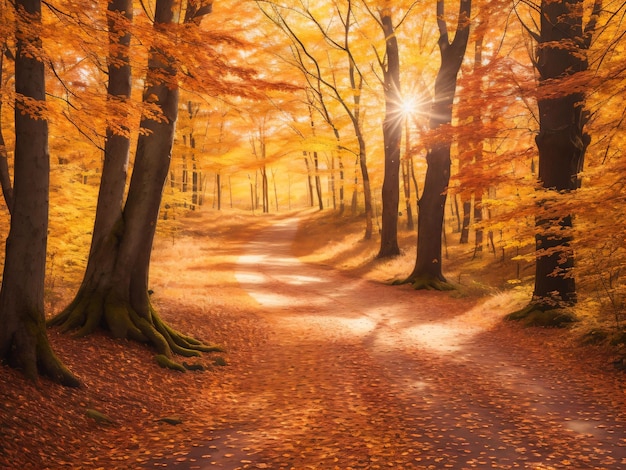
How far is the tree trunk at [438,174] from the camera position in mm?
15625

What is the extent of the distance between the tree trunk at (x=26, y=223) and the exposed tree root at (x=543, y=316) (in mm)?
9163

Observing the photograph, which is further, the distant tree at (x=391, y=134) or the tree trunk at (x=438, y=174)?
the distant tree at (x=391, y=134)

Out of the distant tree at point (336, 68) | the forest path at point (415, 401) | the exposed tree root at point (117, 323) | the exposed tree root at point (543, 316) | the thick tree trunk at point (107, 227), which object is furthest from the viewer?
the distant tree at point (336, 68)

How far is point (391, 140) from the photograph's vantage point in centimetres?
1995

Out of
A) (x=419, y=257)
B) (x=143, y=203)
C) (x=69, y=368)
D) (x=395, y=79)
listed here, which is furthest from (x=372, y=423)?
(x=395, y=79)

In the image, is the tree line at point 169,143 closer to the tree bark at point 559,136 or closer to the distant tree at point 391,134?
the tree bark at point 559,136

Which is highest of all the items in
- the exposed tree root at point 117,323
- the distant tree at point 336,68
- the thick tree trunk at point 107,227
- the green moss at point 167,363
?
the distant tree at point 336,68

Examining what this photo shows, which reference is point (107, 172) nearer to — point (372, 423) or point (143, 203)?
point (143, 203)

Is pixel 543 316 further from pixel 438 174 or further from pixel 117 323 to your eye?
pixel 117 323

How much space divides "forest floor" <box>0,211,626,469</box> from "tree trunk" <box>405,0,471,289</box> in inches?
117

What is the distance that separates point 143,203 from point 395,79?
522 inches

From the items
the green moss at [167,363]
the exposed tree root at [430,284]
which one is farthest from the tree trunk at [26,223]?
the exposed tree root at [430,284]

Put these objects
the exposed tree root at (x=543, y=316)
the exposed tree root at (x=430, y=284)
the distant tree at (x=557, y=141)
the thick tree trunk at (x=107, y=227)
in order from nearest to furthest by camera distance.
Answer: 1. the thick tree trunk at (x=107, y=227)
2. the exposed tree root at (x=543, y=316)
3. the distant tree at (x=557, y=141)
4. the exposed tree root at (x=430, y=284)

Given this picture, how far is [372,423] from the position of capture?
591 centimetres
